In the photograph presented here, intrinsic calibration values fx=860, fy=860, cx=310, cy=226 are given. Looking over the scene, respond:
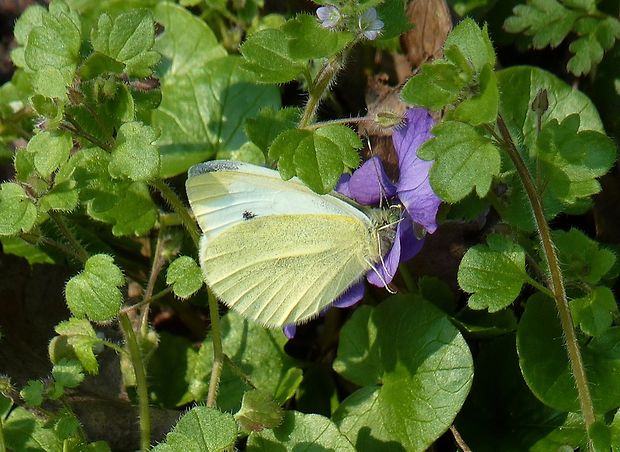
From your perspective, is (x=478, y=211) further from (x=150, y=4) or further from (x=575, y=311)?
(x=150, y=4)

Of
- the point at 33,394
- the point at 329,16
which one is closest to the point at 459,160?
the point at 329,16

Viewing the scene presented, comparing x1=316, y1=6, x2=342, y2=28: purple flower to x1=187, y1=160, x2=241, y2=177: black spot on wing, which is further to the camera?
x1=187, y1=160, x2=241, y2=177: black spot on wing

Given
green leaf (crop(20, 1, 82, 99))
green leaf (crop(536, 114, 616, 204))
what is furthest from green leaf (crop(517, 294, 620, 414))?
green leaf (crop(20, 1, 82, 99))

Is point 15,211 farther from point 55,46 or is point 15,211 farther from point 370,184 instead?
point 370,184

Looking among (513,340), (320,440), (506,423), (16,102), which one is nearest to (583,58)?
(513,340)

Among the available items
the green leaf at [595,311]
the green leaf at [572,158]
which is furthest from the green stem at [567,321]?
the green leaf at [572,158]

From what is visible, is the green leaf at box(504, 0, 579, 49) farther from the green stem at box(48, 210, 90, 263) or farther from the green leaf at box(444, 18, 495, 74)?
the green stem at box(48, 210, 90, 263)
